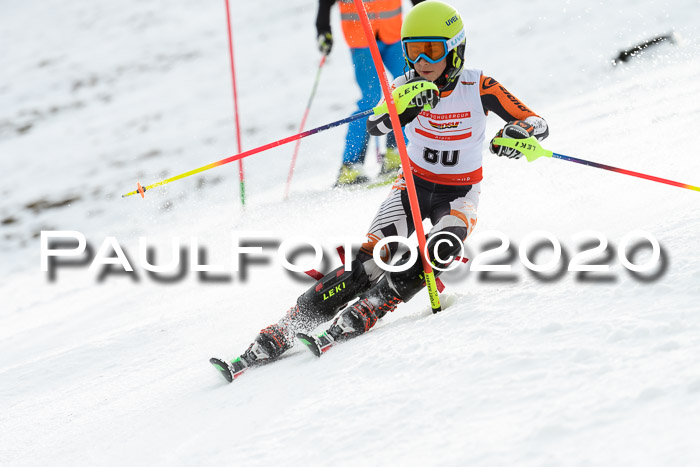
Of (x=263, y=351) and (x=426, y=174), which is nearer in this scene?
(x=263, y=351)

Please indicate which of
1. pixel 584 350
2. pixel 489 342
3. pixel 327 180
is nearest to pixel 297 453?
pixel 489 342

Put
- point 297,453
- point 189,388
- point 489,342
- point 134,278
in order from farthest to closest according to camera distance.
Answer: point 134,278 → point 189,388 → point 489,342 → point 297,453

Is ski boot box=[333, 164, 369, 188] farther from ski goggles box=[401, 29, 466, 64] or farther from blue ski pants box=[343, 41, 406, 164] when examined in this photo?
ski goggles box=[401, 29, 466, 64]

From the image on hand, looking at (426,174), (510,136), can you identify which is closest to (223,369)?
(426,174)

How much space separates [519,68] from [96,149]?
597 cm

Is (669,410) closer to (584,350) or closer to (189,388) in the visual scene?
(584,350)

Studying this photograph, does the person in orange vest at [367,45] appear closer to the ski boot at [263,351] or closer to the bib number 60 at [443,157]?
the bib number 60 at [443,157]

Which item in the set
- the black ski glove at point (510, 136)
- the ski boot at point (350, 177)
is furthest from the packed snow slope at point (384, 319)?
the black ski glove at point (510, 136)

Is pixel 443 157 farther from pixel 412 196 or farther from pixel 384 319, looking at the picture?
pixel 384 319

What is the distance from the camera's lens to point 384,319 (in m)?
3.08

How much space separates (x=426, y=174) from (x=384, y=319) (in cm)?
74

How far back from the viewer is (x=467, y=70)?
313 cm

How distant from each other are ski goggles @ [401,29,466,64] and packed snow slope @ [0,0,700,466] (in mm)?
1042

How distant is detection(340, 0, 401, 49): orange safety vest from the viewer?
17.1ft
